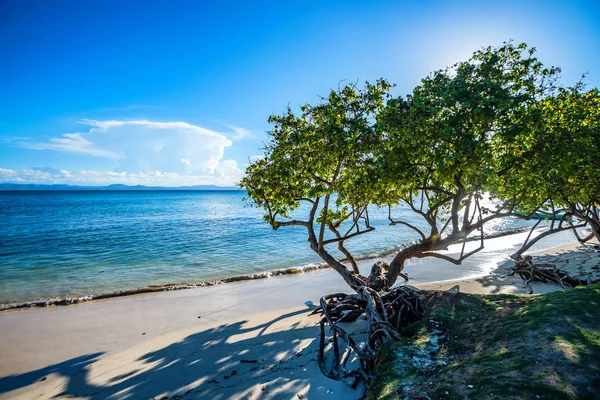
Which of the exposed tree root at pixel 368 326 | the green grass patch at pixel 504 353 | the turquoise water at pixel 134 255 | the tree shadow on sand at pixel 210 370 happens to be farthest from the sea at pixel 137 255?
the green grass patch at pixel 504 353

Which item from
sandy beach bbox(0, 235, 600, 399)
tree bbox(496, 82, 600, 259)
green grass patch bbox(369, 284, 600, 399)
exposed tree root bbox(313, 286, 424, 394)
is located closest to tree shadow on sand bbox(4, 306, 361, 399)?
sandy beach bbox(0, 235, 600, 399)

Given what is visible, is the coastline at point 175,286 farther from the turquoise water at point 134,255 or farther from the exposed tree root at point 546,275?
the exposed tree root at point 546,275

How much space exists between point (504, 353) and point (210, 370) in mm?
6396

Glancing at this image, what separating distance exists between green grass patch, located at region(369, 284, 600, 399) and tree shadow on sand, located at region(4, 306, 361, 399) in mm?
1816

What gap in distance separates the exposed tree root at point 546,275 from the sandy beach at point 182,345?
463 millimetres

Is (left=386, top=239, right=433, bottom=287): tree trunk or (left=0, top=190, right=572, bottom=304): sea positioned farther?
(left=0, top=190, right=572, bottom=304): sea

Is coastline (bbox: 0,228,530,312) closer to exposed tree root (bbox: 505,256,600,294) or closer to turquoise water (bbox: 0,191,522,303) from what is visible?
turquoise water (bbox: 0,191,522,303)

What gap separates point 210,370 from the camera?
24.4 feet

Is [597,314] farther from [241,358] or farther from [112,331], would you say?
[112,331]

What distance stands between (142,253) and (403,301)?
2402cm

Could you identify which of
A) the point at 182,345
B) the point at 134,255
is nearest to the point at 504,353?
the point at 182,345

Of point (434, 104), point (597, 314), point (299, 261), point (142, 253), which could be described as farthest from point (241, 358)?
point (142, 253)

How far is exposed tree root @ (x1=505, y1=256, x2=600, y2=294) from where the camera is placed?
42.8ft

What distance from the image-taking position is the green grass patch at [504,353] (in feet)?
11.7
